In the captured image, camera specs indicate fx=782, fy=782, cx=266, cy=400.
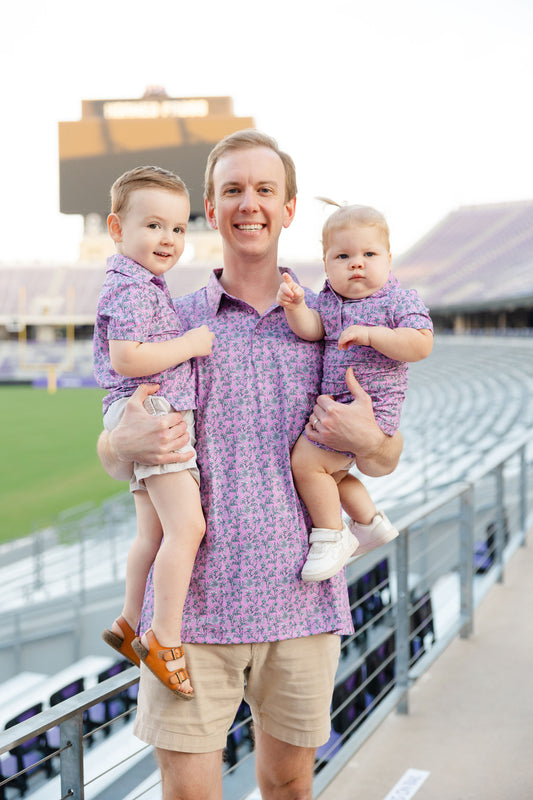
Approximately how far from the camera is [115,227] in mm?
1268

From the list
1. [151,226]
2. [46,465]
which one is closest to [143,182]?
[151,226]

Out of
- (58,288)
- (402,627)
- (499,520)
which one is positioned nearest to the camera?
(402,627)

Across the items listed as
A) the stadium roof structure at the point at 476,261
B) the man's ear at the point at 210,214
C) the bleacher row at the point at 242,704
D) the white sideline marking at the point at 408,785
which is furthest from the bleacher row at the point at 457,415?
the stadium roof structure at the point at 476,261

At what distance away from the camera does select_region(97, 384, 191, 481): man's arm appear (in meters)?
1.16

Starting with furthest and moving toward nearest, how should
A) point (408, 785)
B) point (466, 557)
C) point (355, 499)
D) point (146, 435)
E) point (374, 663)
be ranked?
point (374, 663) < point (466, 557) < point (408, 785) < point (355, 499) < point (146, 435)

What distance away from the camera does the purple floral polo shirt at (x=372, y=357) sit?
130 cm

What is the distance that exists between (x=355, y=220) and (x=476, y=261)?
32.3 meters

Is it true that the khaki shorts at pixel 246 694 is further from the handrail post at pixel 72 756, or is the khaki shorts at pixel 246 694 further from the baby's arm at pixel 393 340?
the baby's arm at pixel 393 340

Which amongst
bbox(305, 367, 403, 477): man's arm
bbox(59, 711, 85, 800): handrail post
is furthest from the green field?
bbox(305, 367, 403, 477): man's arm

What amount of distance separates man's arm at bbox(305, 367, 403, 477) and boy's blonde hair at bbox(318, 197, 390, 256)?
9.9 inches

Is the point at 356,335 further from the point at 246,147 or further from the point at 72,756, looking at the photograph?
the point at 72,756

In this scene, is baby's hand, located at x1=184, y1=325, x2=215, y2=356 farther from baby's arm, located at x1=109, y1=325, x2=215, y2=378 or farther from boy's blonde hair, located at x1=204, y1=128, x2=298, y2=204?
boy's blonde hair, located at x1=204, y1=128, x2=298, y2=204

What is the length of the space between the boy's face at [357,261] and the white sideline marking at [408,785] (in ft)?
4.56

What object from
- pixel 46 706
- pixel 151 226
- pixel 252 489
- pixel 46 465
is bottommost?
pixel 46 706
